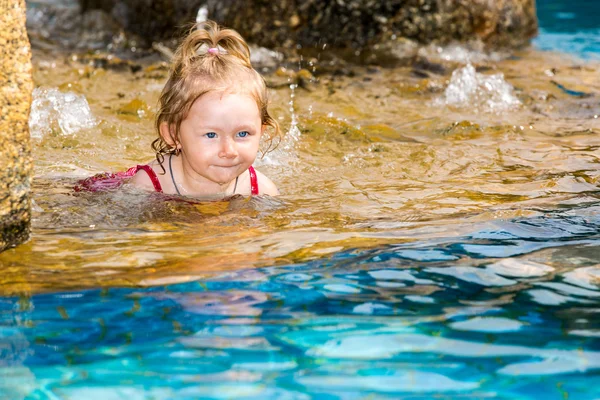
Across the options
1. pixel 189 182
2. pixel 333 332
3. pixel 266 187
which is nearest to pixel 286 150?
pixel 266 187

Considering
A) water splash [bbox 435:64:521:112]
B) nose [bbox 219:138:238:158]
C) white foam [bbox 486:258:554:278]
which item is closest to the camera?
white foam [bbox 486:258:554:278]

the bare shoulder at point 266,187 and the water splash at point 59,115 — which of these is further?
the water splash at point 59,115

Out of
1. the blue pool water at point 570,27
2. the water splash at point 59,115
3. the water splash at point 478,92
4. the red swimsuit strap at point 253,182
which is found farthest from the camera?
the blue pool water at point 570,27

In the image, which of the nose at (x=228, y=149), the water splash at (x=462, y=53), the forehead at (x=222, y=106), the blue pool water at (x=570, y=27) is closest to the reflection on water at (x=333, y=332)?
the nose at (x=228, y=149)

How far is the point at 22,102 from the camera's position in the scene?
331 centimetres

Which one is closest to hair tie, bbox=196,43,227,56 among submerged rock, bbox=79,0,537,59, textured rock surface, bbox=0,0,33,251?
textured rock surface, bbox=0,0,33,251

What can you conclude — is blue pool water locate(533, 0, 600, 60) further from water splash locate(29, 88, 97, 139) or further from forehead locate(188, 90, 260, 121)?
forehead locate(188, 90, 260, 121)

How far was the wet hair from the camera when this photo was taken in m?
4.12

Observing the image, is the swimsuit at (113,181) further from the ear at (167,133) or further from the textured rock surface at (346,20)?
the textured rock surface at (346,20)

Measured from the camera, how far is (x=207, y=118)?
4047 mm

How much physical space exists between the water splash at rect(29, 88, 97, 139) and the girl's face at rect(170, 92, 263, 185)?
6.84ft

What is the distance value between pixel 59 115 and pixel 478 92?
3328mm

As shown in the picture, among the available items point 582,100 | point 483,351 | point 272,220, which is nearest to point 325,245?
point 272,220

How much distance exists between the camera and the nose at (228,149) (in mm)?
4035
